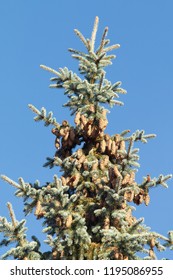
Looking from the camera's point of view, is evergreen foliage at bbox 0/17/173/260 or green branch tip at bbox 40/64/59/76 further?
green branch tip at bbox 40/64/59/76

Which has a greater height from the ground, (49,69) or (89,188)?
(49,69)

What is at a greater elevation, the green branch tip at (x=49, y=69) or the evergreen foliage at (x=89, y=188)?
the green branch tip at (x=49, y=69)

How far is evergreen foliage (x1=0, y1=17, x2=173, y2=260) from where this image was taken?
14523mm

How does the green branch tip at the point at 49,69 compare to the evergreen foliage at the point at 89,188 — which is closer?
the evergreen foliage at the point at 89,188

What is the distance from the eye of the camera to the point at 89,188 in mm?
16438

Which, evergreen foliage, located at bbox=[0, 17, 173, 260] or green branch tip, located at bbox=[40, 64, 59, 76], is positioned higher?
green branch tip, located at bbox=[40, 64, 59, 76]

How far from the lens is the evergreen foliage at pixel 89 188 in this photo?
47.6 ft

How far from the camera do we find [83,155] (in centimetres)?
1664

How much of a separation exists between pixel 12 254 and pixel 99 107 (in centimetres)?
433
